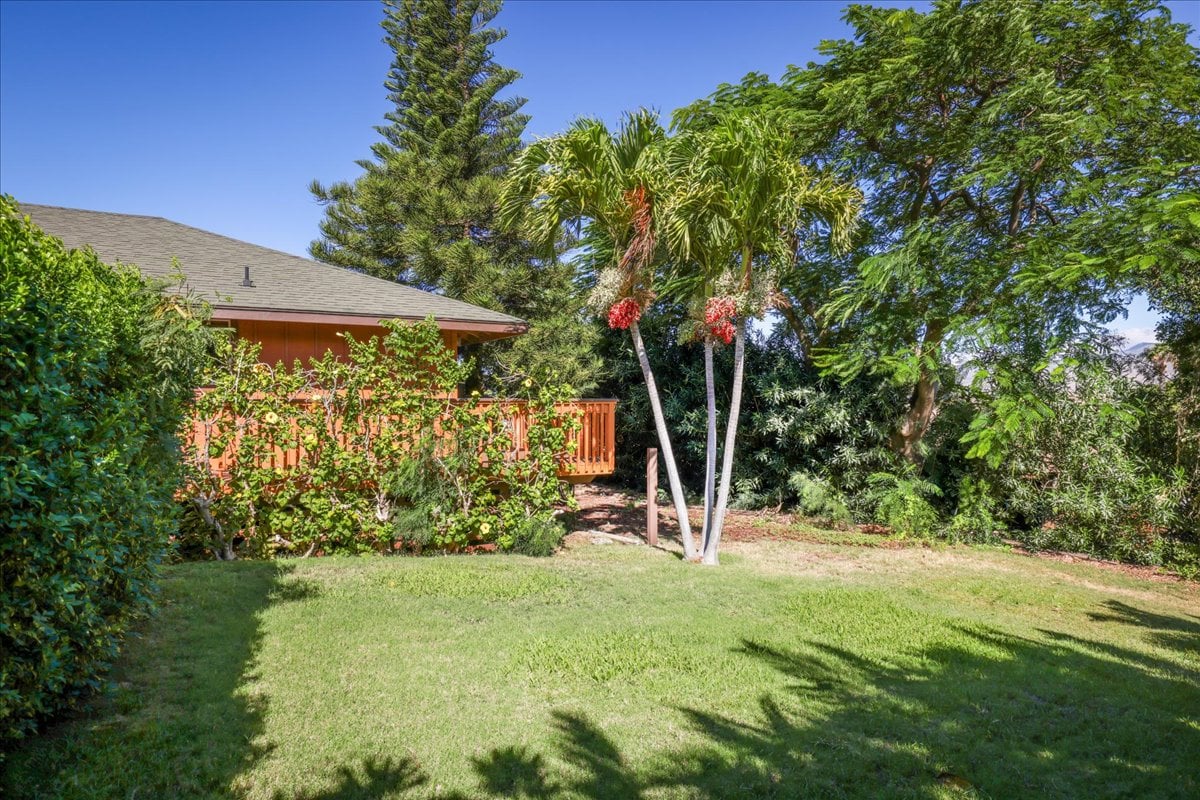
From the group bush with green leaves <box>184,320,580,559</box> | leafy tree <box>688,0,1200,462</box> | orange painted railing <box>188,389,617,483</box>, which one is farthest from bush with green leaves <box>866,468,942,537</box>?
bush with green leaves <box>184,320,580,559</box>

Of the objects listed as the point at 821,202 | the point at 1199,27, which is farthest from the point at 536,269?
the point at 1199,27

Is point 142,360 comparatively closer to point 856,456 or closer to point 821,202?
point 821,202

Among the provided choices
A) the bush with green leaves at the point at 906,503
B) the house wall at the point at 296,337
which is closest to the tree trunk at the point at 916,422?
the bush with green leaves at the point at 906,503

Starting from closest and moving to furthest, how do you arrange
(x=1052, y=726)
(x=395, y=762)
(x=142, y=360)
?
(x=395, y=762) → (x=1052, y=726) → (x=142, y=360)

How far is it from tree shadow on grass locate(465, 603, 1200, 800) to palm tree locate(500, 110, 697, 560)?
4.57 m

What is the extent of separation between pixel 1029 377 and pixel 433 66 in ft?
60.0

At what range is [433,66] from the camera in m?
20.2

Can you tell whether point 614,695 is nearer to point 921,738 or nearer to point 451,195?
point 921,738

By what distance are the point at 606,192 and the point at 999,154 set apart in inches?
248

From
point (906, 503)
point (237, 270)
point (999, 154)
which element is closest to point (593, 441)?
point (906, 503)

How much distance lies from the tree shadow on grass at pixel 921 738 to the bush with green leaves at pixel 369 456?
4369mm

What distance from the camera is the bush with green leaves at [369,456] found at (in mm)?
7504

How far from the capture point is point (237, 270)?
10.8m

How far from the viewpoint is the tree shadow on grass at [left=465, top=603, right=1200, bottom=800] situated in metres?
3.21
